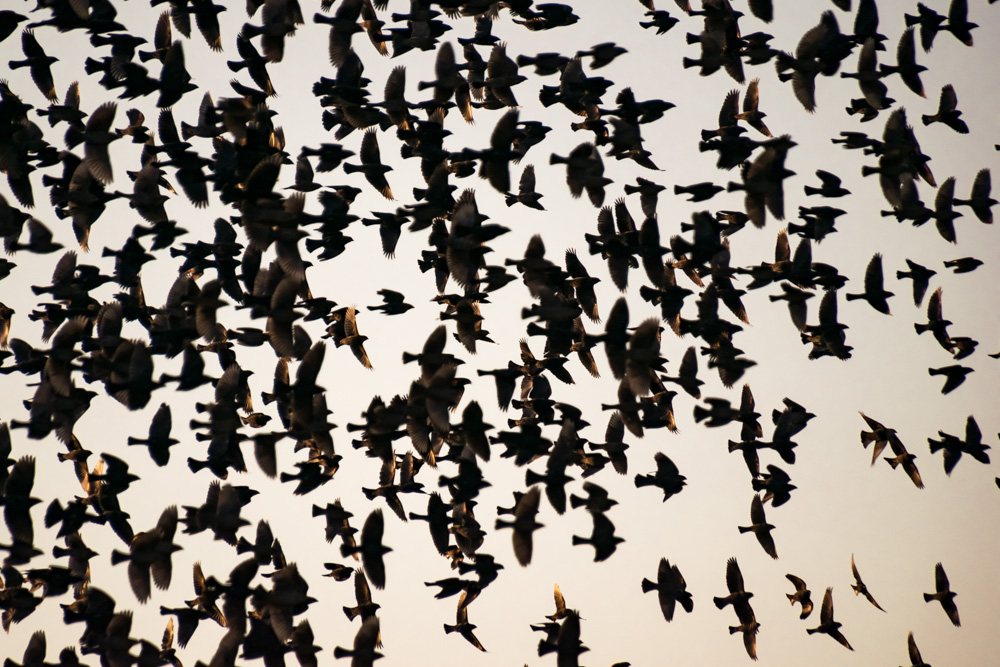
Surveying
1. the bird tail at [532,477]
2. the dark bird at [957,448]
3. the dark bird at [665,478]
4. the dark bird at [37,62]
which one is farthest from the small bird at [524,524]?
the dark bird at [37,62]

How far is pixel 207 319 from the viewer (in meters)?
19.4

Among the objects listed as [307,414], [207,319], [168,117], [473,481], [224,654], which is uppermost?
[168,117]

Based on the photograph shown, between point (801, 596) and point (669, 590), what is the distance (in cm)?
380

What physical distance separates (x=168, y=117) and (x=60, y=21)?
2401 mm

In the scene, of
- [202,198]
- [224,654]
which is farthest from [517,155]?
[224,654]

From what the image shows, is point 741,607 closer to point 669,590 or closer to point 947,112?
point 669,590

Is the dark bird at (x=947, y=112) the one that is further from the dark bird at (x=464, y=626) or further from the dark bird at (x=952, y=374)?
the dark bird at (x=464, y=626)

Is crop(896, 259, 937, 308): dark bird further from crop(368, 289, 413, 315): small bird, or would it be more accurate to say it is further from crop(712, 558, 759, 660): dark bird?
crop(368, 289, 413, 315): small bird

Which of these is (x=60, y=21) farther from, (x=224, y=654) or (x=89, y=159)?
(x=224, y=654)

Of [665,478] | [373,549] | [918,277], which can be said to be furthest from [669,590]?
[918,277]

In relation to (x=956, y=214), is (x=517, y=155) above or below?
above

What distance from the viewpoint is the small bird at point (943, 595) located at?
2314cm

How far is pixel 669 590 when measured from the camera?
2109 cm

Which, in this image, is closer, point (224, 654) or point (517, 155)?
point (224, 654)
